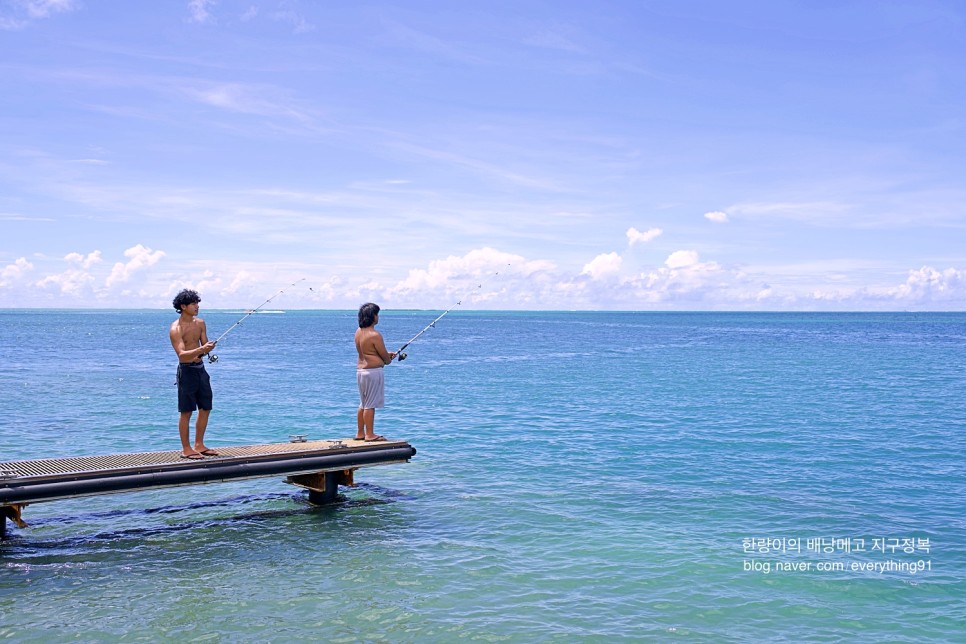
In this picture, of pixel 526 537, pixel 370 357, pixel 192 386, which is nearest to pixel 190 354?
pixel 192 386

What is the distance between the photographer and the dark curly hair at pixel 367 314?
11285 mm

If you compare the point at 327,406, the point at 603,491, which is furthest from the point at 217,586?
the point at 327,406

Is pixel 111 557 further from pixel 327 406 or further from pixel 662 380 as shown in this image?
pixel 662 380

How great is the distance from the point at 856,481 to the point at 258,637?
1106 centimetres

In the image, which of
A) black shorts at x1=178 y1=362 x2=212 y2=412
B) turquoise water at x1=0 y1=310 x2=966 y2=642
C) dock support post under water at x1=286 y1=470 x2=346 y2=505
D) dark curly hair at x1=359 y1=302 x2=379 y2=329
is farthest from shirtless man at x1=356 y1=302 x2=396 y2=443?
black shorts at x1=178 y1=362 x2=212 y2=412

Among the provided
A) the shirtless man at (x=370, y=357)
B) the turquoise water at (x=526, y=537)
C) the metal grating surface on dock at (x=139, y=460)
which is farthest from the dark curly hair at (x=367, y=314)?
the turquoise water at (x=526, y=537)

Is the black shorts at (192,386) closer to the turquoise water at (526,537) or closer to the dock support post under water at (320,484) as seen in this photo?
the turquoise water at (526,537)

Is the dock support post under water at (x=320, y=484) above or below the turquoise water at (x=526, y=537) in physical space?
above

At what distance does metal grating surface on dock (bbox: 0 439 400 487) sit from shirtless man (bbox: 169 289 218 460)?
1.62 feet

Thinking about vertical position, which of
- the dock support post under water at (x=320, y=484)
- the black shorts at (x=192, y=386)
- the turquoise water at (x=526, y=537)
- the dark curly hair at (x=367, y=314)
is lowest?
the turquoise water at (x=526, y=537)

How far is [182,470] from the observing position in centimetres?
1042

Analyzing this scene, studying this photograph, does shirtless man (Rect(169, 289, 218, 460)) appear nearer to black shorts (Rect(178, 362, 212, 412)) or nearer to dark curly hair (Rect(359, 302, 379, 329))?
black shorts (Rect(178, 362, 212, 412))

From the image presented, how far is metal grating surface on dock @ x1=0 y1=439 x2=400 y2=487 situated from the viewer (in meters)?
9.95

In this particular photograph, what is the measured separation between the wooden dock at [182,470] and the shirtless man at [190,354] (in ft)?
1.70
